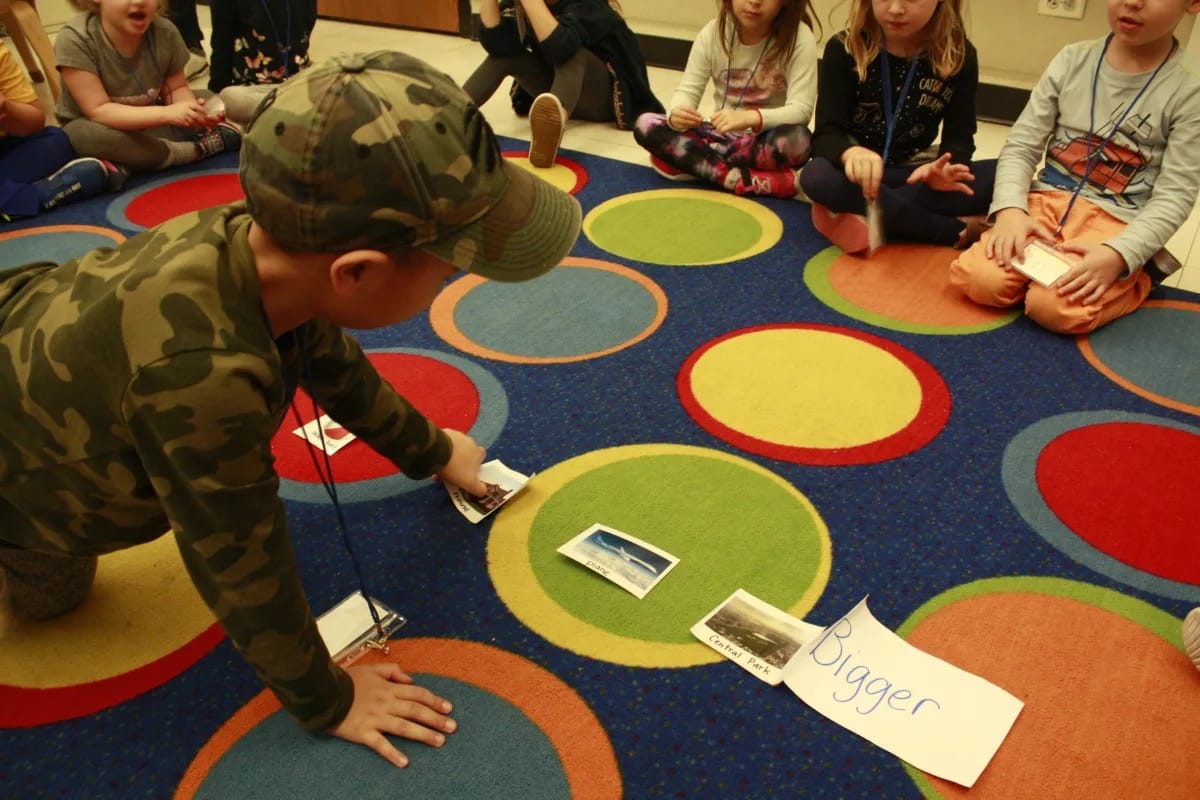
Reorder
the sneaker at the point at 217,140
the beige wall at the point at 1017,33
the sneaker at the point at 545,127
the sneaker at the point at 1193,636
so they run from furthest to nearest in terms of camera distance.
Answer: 1. the beige wall at the point at 1017,33
2. the sneaker at the point at 217,140
3. the sneaker at the point at 545,127
4. the sneaker at the point at 1193,636

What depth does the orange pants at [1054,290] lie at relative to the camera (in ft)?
5.31

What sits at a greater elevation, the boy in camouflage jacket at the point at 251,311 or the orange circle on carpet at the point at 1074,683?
the boy in camouflage jacket at the point at 251,311

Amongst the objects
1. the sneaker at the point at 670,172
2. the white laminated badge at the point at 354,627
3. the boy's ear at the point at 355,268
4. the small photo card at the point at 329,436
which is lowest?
the white laminated badge at the point at 354,627

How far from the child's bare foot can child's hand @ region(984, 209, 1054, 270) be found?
205mm

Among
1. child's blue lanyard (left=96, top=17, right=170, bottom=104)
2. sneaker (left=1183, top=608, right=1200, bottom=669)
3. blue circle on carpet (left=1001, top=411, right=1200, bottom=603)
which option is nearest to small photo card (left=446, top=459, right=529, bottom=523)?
blue circle on carpet (left=1001, top=411, right=1200, bottom=603)

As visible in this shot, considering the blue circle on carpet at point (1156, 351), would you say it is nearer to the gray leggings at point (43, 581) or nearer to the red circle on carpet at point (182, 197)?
the gray leggings at point (43, 581)

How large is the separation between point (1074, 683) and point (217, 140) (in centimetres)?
250

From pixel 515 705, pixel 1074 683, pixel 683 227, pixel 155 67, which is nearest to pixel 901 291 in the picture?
pixel 683 227

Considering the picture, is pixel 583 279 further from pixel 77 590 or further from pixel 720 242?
pixel 77 590

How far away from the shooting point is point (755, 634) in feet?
3.44

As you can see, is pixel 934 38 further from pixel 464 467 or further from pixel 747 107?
pixel 464 467

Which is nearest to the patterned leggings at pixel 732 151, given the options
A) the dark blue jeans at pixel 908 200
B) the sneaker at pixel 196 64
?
the dark blue jeans at pixel 908 200

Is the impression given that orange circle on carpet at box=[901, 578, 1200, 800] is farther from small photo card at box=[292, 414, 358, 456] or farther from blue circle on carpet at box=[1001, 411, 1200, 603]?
small photo card at box=[292, 414, 358, 456]

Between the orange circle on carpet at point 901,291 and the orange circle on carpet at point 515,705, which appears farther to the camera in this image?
the orange circle on carpet at point 901,291
